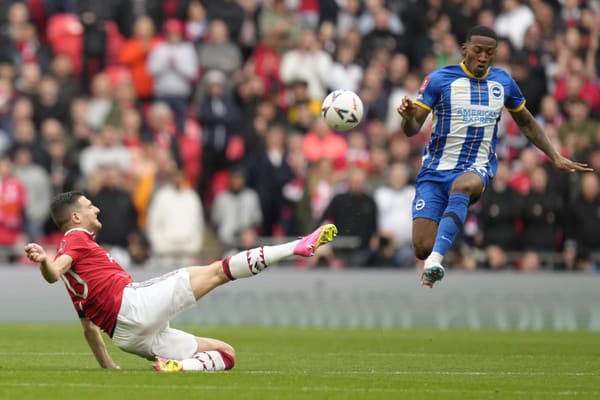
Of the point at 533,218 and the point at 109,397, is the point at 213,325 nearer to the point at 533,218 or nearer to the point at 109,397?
the point at 533,218

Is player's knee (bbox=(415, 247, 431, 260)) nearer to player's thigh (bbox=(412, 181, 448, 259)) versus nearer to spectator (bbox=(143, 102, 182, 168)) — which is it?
player's thigh (bbox=(412, 181, 448, 259))

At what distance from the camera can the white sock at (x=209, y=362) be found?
11.3 meters

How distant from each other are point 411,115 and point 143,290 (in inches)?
138

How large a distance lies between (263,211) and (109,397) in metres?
12.3

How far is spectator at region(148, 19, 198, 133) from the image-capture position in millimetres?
23172

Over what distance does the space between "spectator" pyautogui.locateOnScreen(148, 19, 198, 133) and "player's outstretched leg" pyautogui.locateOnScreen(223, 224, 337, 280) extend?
12.0 metres

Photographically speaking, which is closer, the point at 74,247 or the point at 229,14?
the point at 74,247

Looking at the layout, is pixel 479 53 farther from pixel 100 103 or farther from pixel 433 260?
pixel 100 103

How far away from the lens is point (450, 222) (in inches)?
521

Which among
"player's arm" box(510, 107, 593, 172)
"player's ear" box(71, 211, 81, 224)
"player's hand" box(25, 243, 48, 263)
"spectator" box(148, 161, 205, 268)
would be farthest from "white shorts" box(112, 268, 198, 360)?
"spectator" box(148, 161, 205, 268)

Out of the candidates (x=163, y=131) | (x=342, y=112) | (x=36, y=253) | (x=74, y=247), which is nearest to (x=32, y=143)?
(x=163, y=131)

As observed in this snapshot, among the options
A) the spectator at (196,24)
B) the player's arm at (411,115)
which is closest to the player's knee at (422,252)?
the player's arm at (411,115)

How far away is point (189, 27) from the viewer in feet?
79.3

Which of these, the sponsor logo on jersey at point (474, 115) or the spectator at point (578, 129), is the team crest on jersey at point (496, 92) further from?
the spectator at point (578, 129)
